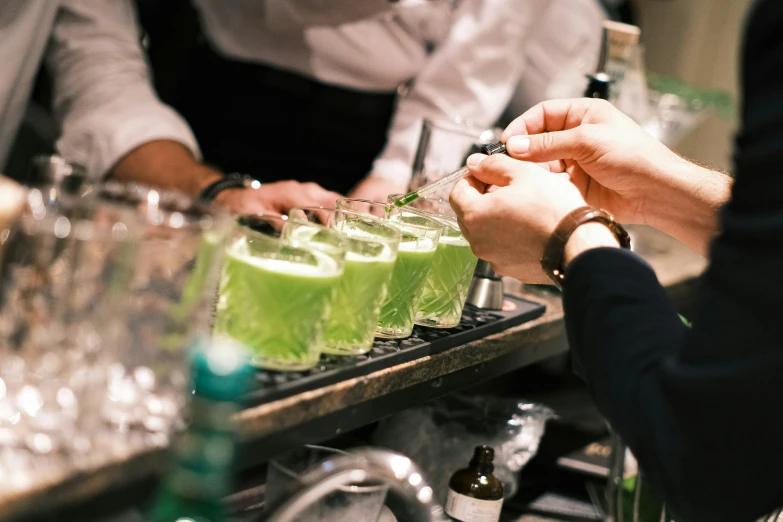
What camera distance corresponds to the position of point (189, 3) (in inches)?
97.0

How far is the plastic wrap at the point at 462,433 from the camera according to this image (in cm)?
149

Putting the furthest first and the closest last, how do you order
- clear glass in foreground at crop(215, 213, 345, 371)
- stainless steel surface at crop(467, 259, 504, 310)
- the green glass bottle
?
stainless steel surface at crop(467, 259, 504, 310), clear glass in foreground at crop(215, 213, 345, 371), the green glass bottle

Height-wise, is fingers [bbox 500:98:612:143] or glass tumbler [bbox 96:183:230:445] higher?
fingers [bbox 500:98:612:143]

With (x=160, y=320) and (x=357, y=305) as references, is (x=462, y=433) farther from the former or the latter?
(x=160, y=320)

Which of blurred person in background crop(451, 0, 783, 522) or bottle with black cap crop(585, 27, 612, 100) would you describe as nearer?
blurred person in background crop(451, 0, 783, 522)

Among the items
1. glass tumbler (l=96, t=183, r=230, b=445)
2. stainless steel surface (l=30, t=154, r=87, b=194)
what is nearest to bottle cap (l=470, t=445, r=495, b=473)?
glass tumbler (l=96, t=183, r=230, b=445)

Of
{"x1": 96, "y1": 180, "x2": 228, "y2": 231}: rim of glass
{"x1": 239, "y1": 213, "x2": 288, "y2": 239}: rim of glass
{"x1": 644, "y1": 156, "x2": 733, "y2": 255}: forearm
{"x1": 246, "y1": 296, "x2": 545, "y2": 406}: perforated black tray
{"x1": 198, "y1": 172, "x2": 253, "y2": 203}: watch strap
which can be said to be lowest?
{"x1": 246, "y1": 296, "x2": 545, "y2": 406}: perforated black tray

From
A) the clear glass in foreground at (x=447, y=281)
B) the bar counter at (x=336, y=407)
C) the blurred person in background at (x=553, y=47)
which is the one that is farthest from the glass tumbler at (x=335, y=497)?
the blurred person in background at (x=553, y=47)

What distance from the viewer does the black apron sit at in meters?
2.20

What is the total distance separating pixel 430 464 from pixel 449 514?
16 cm

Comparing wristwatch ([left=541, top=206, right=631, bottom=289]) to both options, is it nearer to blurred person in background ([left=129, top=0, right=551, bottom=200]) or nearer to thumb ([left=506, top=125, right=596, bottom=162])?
thumb ([left=506, top=125, right=596, bottom=162])

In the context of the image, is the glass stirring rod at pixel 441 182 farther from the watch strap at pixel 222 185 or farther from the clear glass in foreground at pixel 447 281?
the watch strap at pixel 222 185

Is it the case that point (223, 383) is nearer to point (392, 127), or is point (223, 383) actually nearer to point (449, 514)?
point (449, 514)

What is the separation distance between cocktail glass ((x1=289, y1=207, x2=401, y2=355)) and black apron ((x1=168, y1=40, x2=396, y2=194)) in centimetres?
121
